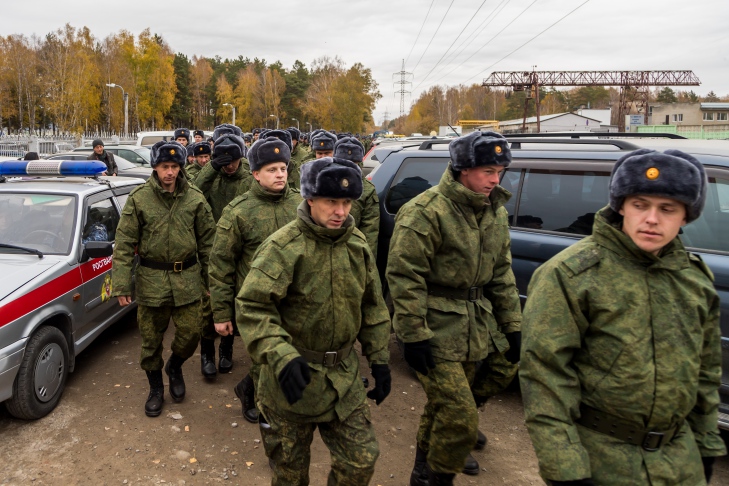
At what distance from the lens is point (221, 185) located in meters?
5.78

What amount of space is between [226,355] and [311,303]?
2957 millimetres

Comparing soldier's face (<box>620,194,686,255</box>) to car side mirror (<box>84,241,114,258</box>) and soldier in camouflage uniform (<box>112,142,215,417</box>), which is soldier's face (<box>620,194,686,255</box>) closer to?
soldier in camouflage uniform (<box>112,142,215,417</box>)

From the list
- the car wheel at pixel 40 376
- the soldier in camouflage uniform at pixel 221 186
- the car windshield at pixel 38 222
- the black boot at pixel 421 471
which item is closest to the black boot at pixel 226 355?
the soldier in camouflage uniform at pixel 221 186

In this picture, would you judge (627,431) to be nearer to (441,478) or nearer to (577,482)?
(577,482)

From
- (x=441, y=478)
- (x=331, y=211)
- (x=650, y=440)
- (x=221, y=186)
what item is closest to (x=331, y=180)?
(x=331, y=211)

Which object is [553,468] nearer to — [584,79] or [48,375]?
[48,375]

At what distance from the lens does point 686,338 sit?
6.21 feet

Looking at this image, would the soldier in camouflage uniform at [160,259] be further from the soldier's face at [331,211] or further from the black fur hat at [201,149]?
the black fur hat at [201,149]

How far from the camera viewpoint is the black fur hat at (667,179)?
6.12 ft

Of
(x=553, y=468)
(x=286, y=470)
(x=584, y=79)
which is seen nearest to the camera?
(x=553, y=468)

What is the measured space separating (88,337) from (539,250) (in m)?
3.93

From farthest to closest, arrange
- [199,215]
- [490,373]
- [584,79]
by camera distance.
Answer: [584,79] → [199,215] → [490,373]

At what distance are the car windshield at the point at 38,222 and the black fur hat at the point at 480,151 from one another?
344cm

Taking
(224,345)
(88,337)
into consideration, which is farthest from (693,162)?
(88,337)
